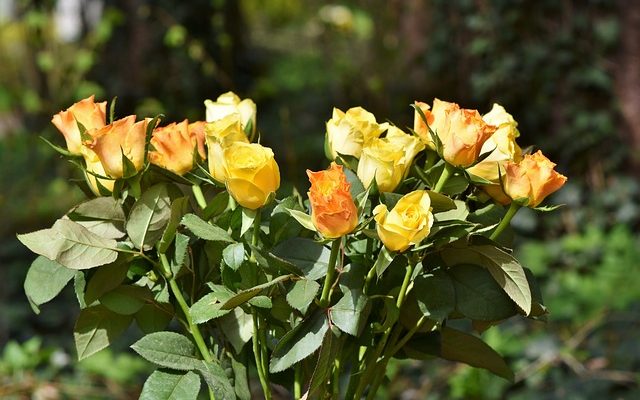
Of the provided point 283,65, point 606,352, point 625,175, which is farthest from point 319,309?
point 283,65

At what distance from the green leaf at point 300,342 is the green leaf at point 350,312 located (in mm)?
14

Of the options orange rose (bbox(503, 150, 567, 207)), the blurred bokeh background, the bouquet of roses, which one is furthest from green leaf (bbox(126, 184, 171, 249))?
the blurred bokeh background

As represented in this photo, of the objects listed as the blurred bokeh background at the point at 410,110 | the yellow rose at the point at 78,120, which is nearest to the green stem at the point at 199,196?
the yellow rose at the point at 78,120

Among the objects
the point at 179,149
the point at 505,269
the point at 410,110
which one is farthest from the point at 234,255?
the point at 410,110

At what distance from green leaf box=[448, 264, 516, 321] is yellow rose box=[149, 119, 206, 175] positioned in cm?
28

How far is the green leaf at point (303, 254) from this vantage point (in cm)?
76

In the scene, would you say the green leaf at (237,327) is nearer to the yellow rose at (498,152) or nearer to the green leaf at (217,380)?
the green leaf at (217,380)

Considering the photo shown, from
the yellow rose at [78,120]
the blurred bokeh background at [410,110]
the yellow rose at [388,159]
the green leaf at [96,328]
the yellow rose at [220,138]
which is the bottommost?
the blurred bokeh background at [410,110]

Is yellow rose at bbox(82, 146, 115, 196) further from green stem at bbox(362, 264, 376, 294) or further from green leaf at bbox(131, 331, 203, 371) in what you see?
green stem at bbox(362, 264, 376, 294)

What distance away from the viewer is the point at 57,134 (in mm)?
3779

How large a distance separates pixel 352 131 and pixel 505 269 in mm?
190

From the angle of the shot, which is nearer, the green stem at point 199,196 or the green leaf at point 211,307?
the green leaf at point 211,307

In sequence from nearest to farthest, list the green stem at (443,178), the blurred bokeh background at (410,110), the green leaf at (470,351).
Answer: the green stem at (443,178)
the green leaf at (470,351)
the blurred bokeh background at (410,110)

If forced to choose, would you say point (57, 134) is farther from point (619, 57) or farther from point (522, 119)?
point (619, 57)
